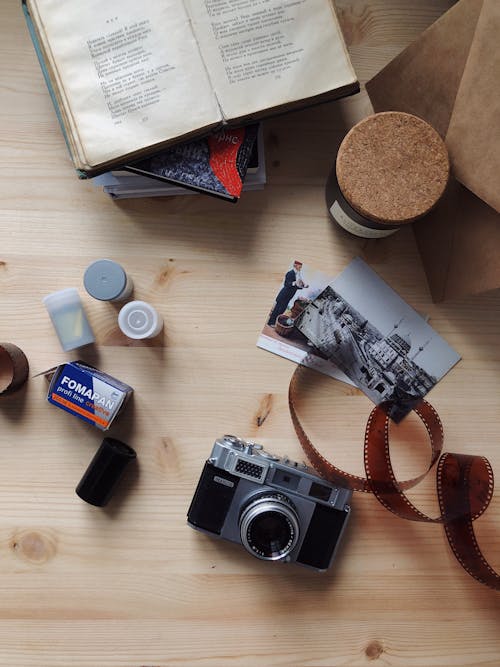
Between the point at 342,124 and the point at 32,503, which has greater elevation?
the point at 342,124

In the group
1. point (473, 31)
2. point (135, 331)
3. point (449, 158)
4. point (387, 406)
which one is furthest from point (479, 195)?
point (135, 331)

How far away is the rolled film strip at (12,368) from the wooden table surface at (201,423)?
0.02 meters

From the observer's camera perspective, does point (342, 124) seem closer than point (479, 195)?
No

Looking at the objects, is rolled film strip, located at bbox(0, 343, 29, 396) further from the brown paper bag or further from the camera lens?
the brown paper bag

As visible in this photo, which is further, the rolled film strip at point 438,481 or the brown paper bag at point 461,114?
the rolled film strip at point 438,481

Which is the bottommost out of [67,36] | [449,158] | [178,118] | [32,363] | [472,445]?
[472,445]

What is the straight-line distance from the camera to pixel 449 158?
25.6 inches

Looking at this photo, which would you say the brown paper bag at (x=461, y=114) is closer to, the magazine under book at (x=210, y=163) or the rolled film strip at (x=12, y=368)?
the magazine under book at (x=210, y=163)

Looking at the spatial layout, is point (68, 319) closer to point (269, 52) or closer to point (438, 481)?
point (269, 52)

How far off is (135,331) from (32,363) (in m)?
0.17

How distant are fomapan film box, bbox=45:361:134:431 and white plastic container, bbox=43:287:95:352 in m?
0.04

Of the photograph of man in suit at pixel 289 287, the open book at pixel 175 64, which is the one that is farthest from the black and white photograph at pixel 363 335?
the open book at pixel 175 64

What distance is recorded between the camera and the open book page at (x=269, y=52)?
664 millimetres

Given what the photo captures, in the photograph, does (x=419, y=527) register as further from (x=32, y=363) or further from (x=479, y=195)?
(x=32, y=363)
